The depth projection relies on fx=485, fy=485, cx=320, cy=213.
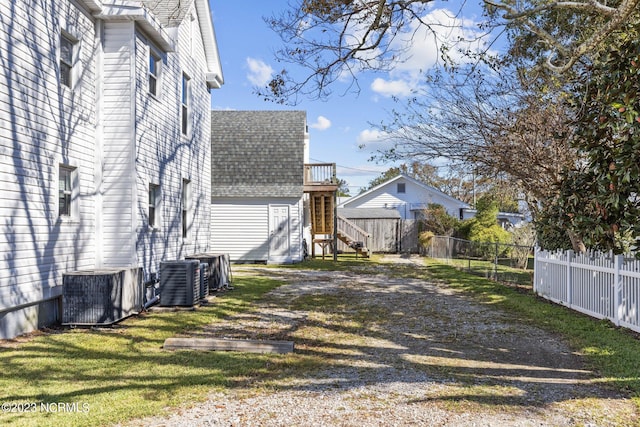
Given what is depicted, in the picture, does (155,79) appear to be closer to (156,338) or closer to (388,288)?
(156,338)

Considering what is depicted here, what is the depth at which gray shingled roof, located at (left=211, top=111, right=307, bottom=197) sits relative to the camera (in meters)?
21.4

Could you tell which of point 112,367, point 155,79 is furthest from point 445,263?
point 112,367

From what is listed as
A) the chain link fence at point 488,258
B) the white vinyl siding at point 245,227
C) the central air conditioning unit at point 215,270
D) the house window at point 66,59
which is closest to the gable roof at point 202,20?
the house window at point 66,59

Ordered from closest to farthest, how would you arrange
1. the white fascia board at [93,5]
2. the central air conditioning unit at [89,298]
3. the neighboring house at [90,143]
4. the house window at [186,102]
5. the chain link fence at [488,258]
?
the neighboring house at [90,143]
the central air conditioning unit at [89,298]
the white fascia board at [93,5]
the house window at [186,102]
the chain link fence at [488,258]

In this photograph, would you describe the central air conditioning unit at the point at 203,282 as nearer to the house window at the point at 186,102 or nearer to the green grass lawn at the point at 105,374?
the green grass lawn at the point at 105,374

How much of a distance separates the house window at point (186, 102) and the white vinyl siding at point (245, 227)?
7845mm

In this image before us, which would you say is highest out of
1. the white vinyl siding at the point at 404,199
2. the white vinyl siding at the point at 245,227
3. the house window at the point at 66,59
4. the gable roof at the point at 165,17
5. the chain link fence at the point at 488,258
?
the gable roof at the point at 165,17

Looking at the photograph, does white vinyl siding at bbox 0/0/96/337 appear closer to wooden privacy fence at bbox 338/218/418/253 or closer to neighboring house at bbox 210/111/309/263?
neighboring house at bbox 210/111/309/263

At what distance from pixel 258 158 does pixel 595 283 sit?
15.8 m

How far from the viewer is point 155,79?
1155 centimetres

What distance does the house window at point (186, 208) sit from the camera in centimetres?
1388

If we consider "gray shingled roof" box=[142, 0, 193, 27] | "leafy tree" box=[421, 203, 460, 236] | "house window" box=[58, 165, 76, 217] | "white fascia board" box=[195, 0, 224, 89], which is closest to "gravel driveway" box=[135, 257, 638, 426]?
"house window" box=[58, 165, 76, 217]

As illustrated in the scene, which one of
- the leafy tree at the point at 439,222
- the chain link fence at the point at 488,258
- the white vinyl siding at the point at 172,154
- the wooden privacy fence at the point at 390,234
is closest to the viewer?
the white vinyl siding at the point at 172,154

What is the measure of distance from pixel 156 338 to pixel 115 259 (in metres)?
3.25
